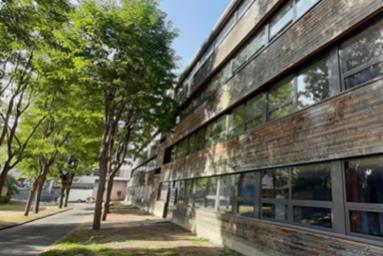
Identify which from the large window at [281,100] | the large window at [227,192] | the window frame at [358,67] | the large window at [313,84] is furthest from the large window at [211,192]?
the window frame at [358,67]

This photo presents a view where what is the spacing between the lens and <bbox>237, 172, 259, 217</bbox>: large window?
30.0 feet

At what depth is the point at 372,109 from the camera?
5266 millimetres

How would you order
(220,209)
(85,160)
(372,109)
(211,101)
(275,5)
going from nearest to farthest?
(372,109) < (275,5) < (220,209) < (211,101) < (85,160)

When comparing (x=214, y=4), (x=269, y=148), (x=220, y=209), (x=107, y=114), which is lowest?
(x=220, y=209)

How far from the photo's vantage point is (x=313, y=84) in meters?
7.26

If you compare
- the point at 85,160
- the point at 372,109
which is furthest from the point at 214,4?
the point at 85,160

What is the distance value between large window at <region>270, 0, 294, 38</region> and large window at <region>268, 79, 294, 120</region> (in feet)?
7.02

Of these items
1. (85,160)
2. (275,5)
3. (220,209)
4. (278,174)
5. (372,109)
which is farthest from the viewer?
(85,160)

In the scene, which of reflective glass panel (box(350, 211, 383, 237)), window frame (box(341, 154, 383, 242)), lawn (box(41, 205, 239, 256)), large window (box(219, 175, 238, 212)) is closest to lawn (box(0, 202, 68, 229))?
lawn (box(41, 205, 239, 256))

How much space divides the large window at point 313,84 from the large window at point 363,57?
590mm

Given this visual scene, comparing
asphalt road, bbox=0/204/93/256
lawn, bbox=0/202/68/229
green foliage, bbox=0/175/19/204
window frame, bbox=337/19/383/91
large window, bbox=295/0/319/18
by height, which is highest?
large window, bbox=295/0/319/18

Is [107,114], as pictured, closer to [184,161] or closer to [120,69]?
[120,69]

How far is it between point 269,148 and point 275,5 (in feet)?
17.0

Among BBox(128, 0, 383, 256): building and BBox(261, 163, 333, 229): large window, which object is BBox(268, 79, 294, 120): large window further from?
BBox(261, 163, 333, 229): large window
